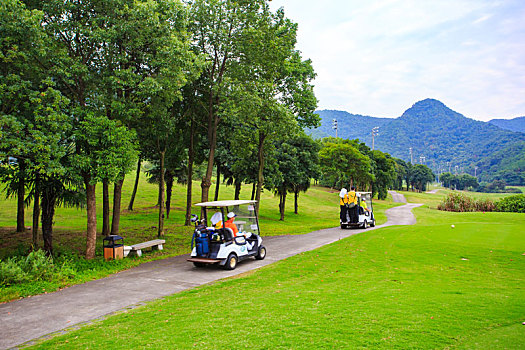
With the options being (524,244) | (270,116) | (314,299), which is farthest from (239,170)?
(314,299)

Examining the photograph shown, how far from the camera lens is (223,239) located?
12867mm

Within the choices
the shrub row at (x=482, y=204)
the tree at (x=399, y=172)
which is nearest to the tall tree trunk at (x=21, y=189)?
the shrub row at (x=482, y=204)

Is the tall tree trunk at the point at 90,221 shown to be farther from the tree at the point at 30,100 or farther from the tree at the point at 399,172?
the tree at the point at 399,172

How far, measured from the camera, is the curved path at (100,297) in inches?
Result: 280

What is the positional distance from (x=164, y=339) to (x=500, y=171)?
196m

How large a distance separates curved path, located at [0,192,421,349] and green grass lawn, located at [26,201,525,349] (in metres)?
0.75

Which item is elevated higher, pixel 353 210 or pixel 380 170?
pixel 380 170

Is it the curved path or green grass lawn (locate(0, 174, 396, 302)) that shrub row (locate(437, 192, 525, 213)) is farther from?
the curved path

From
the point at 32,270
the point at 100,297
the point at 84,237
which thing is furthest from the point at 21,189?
the point at 100,297

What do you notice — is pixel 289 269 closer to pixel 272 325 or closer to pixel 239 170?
pixel 272 325

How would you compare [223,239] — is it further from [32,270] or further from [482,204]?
[482,204]

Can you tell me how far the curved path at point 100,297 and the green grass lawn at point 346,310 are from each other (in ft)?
2.45

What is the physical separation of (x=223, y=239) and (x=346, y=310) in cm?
710

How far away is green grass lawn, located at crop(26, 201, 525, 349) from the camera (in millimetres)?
5047
